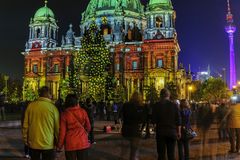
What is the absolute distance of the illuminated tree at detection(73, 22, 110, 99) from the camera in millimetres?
50750

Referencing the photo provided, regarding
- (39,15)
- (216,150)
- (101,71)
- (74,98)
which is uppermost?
(39,15)

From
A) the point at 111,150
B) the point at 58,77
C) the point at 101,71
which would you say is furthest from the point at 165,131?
the point at 58,77

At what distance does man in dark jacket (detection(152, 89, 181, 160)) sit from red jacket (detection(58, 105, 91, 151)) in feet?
8.09

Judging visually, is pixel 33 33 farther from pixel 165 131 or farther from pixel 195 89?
pixel 165 131

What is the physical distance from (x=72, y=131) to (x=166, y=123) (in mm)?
2775

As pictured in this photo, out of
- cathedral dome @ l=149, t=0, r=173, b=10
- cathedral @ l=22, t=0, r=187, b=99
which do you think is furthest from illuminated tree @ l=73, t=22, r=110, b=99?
cathedral dome @ l=149, t=0, r=173, b=10

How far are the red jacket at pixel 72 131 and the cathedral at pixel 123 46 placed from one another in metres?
68.6

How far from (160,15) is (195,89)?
44.1m

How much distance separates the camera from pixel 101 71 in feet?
167

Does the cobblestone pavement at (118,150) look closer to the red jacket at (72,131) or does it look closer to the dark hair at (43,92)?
the red jacket at (72,131)

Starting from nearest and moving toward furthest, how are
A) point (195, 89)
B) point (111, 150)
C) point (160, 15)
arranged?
point (111, 150)
point (160, 15)
point (195, 89)

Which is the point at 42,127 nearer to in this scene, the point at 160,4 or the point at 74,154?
the point at 74,154

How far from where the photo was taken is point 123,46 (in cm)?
8825

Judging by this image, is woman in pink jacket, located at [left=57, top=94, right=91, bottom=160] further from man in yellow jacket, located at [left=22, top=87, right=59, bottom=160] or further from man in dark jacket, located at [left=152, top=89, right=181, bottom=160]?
man in dark jacket, located at [left=152, top=89, right=181, bottom=160]
